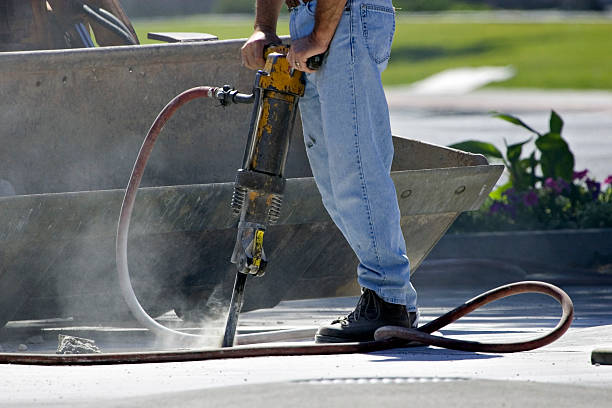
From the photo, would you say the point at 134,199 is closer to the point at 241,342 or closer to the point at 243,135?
the point at 241,342

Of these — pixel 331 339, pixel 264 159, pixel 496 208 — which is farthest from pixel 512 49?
pixel 331 339

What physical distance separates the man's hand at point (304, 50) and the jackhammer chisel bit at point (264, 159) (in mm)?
91

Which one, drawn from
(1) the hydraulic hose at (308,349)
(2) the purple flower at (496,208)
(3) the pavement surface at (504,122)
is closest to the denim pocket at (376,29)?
(1) the hydraulic hose at (308,349)

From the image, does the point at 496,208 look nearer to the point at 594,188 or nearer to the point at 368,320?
the point at 594,188

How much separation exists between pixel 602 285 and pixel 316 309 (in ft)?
5.58

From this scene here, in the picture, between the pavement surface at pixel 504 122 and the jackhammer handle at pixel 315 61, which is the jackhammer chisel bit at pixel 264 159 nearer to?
the jackhammer handle at pixel 315 61

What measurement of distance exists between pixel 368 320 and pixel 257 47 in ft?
3.48

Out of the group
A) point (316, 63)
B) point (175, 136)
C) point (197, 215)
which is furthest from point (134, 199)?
point (175, 136)

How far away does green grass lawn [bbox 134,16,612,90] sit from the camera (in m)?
26.8

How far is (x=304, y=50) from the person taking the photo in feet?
13.8

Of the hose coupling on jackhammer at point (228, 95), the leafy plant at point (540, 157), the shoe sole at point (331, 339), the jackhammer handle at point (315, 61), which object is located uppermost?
Answer: the jackhammer handle at point (315, 61)

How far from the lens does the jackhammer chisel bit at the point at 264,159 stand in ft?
14.3

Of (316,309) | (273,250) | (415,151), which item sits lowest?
(316,309)

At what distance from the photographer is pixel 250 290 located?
5.45 m
